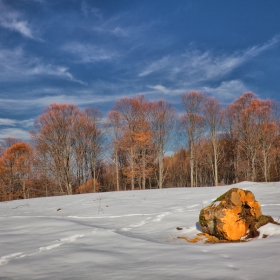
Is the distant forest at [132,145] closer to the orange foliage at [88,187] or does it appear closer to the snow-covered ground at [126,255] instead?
the orange foliage at [88,187]

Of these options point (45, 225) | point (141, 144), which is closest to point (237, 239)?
point (45, 225)

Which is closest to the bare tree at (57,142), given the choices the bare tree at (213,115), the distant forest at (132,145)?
the distant forest at (132,145)

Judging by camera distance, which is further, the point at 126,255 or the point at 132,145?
the point at 132,145

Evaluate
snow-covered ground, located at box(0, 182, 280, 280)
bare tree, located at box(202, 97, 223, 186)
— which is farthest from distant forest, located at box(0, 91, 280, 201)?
snow-covered ground, located at box(0, 182, 280, 280)

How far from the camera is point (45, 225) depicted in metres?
6.71

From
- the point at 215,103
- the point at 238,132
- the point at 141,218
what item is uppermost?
the point at 215,103

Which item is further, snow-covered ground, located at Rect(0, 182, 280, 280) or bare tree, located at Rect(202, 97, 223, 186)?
bare tree, located at Rect(202, 97, 223, 186)

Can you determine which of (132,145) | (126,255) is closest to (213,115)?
(132,145)

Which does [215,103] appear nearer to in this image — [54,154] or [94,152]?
[94,152]

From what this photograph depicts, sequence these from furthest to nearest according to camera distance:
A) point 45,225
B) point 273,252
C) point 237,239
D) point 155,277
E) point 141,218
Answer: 1. point 141,218
2. point 45,225
3. point 237,239
4. point 273,252
5. point 155,277

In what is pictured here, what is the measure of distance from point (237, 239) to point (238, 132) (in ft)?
94.5

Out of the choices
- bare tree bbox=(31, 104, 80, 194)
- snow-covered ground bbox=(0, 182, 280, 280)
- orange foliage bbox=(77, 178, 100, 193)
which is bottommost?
orange foliage bbox=(77, 178, 100, 193)

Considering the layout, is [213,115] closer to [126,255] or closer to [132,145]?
[132,145]

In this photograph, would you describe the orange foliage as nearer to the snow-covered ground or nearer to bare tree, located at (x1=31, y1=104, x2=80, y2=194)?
bare tree, located at (x1=31, y1=104, x2=80, y2=194)
